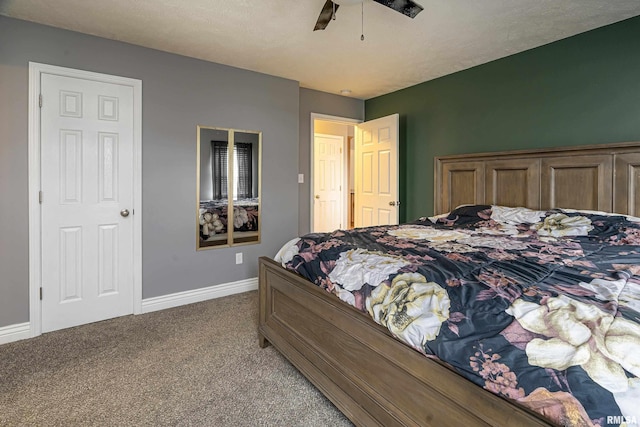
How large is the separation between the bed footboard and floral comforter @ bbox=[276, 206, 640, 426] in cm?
5

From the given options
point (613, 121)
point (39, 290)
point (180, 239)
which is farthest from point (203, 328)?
point (613, 121)

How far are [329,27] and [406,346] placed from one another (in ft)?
7.83

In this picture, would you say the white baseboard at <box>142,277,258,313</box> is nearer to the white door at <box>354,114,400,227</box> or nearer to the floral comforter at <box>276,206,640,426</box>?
the floral comforter at <box>276,206,640,426</box>

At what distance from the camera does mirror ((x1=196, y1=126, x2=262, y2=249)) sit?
10.7 ft

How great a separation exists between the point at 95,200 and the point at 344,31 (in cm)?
251

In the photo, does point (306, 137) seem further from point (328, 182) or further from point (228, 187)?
point (328, 182)

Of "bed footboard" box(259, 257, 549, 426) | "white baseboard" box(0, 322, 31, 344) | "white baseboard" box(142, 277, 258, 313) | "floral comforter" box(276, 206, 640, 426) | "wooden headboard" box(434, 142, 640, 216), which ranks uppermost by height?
"wooden headboard" box(434, 142, 640, 216)

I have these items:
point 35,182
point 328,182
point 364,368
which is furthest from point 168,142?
point 328,182

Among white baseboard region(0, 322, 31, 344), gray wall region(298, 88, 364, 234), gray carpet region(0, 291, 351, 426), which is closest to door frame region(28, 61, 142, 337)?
white baseboard region(0, 322, 31, 344)

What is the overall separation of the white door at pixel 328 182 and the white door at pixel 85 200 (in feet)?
10.3

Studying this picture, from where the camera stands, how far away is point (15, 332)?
8.01 feet

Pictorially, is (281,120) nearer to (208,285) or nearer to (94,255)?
(208,285)

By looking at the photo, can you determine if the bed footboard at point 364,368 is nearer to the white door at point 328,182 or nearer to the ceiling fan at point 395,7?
the ceiling fan at point 395,7

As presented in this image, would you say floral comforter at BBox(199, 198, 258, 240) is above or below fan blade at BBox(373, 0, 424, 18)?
below
